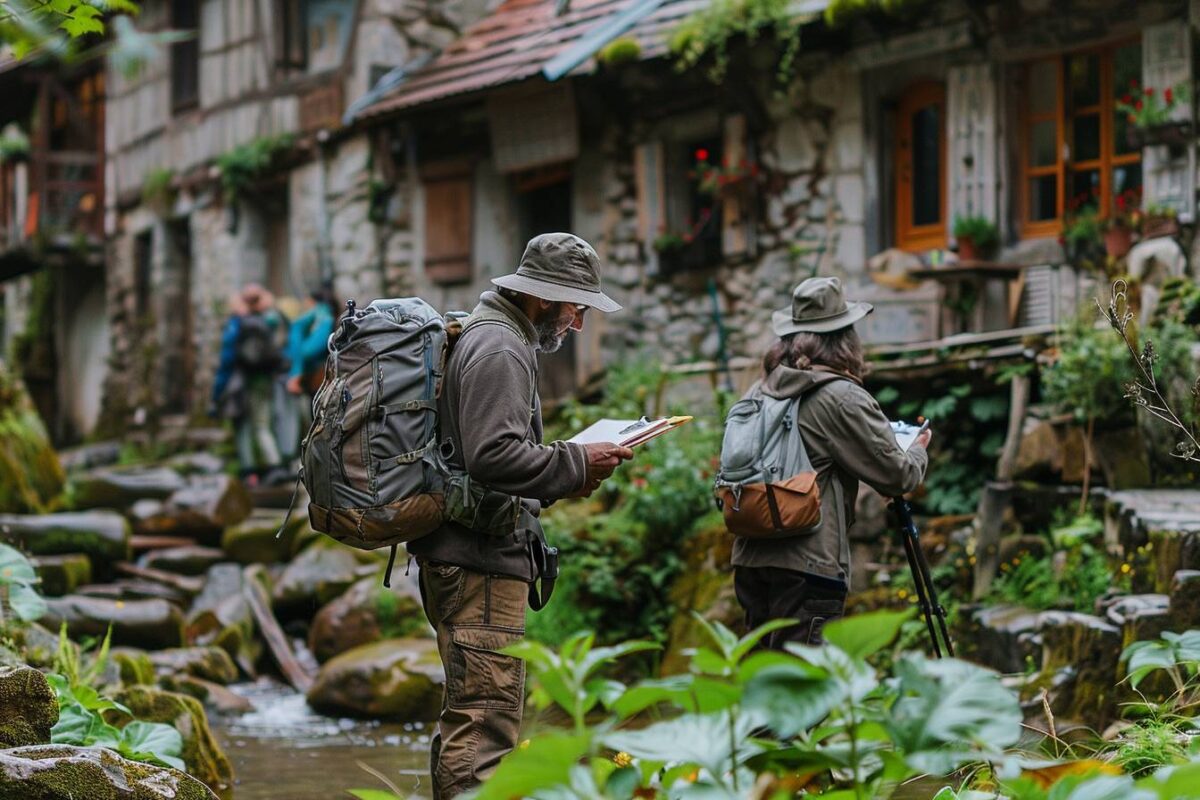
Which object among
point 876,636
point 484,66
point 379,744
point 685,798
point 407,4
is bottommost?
point 379,744

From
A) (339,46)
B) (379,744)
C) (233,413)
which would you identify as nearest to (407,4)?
(339,46)

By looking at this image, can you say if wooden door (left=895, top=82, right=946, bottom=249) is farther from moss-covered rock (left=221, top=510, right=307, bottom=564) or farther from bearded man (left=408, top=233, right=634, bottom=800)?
bearded man (left=408, top=233, right=634, bottom=800)

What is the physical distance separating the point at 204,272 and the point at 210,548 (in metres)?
6.73

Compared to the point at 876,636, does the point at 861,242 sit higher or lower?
higher

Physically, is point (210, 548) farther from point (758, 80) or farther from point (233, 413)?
point (758, 80)

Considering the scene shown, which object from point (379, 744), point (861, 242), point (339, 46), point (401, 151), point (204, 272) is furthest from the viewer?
point (204, 272)

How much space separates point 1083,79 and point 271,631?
6.55 m

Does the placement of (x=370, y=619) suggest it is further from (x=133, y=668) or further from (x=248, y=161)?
(x=248, y=161)

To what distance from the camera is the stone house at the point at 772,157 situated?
9453 mm

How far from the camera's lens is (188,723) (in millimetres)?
5746

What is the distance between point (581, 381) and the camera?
41.7 ft

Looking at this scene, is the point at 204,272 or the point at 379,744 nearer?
the point at 379,744

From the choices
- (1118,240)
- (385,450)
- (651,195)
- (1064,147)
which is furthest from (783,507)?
(651,195)

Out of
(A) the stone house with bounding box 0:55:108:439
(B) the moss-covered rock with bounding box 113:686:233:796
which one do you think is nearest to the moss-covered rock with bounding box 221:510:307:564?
(B) the moss-covered rock with bounding box 113:686:233:796
